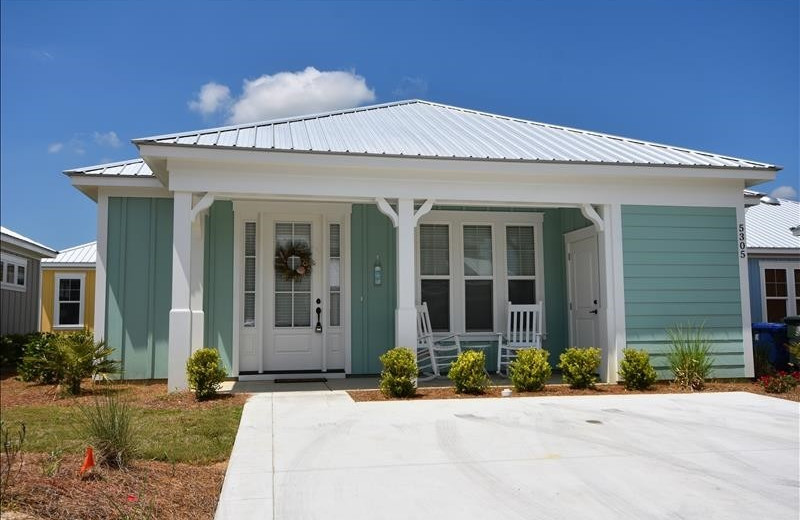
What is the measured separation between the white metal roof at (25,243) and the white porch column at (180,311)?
7.66m

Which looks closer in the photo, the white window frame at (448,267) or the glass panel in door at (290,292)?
the glass panel in door at (290,292)

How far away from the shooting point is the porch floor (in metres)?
8.08

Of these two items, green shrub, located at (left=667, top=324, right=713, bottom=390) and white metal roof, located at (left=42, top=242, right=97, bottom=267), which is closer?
green shrub, located at (left=667, top=324, right=713, bottom=390)

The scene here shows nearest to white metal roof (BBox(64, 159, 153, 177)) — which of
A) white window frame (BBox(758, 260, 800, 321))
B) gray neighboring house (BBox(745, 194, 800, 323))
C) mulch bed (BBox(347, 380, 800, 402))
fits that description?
mulch bed (BBox(347, 380, 800, 402))

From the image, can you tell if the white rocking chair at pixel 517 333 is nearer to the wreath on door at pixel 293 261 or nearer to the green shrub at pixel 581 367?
the green shrub at pixel 581 367

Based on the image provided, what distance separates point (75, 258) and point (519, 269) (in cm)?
1516

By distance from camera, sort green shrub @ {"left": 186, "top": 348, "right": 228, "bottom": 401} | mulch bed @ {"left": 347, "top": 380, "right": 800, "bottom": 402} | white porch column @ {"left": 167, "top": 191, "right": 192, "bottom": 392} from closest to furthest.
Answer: green shrub @ {"left": 186, "top": 348, "right": 228, "bottom": 401}, mulch bed @ {"left": 347, "top": 380, "right": 800, "bottom": 402}, white porch column @ {"left": 167, "top": 191, "right": 192, "bottom": 392}

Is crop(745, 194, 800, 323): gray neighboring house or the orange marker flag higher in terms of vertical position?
crop(745, 194, 800, 323): gray neighboring house

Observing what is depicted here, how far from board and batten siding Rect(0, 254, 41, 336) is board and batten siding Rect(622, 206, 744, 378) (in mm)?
12859

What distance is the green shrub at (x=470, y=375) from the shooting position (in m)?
7.60

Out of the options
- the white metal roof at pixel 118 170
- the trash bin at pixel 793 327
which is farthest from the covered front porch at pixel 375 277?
the trash bin at pixel 793 327

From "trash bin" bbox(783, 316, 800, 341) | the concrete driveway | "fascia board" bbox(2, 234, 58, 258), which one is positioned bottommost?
the concrete driveway

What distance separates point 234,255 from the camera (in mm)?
9266

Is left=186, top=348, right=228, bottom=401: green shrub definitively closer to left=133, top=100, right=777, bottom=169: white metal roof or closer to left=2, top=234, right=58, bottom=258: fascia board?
left=133, top=100, right=777, bottom=169: white metal roof
